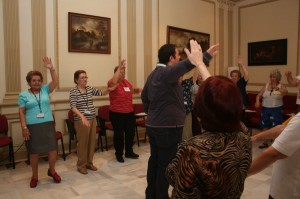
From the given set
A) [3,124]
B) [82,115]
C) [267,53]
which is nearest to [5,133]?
[3,124]

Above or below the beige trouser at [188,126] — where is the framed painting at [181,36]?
above

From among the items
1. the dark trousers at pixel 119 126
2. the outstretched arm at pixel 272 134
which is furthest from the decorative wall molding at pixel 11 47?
the outstretched arm at pixel 272 134

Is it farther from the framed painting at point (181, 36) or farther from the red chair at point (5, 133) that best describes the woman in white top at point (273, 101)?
the red chair at point (5, 133)

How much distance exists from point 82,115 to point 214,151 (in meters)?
3.05

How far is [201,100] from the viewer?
1152 mm

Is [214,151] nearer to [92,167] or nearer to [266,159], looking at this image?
[266,159]

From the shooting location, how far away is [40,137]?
3582mm

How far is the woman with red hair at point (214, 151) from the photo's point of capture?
42.9 inches

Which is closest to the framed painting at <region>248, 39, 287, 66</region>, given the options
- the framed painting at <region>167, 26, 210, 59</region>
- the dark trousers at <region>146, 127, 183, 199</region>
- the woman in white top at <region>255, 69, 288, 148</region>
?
the framed painting at <region>167, 26, 210, 59</region>

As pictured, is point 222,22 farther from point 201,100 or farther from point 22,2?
point 201,100

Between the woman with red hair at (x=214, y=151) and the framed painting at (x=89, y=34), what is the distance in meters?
4.38

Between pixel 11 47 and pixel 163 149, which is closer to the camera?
pixel 163 149

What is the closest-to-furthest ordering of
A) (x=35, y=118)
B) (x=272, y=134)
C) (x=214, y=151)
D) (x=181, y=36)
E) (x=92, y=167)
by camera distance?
(x=214, y=151) < (x=272, y=134) < (x=35, y=118) < (x=92, y=167) < (x=181, y=36)

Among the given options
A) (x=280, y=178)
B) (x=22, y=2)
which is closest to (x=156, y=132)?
(x=280, y=178)
